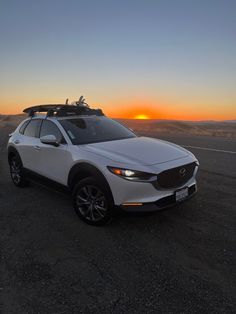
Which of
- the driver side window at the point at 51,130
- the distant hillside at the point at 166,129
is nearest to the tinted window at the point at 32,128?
the driver side window at the point at 51,130

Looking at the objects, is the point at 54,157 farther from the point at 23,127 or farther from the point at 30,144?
the point at 23,127

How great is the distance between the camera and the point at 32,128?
5.92 metres

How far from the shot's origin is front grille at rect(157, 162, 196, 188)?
3727mm

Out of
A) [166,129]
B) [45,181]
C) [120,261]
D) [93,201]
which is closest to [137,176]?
[93,201]

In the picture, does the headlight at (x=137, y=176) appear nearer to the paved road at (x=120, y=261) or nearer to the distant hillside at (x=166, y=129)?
the paved road at (x=120, y=261)

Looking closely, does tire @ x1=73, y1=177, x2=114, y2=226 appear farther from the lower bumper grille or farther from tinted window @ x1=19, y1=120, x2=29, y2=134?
tinted window @ x1=19, y1=120, x2=29, y2=134

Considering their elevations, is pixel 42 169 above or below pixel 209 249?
above

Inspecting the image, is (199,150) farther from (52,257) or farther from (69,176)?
(52,257)

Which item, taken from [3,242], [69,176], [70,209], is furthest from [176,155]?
[3,242]

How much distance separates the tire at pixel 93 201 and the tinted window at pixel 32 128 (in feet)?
6.94

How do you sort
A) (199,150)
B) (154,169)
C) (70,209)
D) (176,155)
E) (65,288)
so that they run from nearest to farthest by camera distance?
(65,288), (154,169), (176,155), (70,209), (199,150)

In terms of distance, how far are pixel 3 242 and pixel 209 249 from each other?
2893mm

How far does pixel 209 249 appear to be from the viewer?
137 inches

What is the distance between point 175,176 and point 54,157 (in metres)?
2.25
